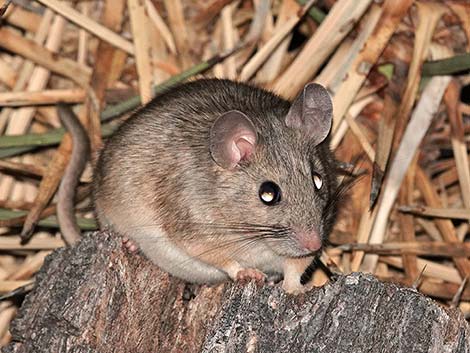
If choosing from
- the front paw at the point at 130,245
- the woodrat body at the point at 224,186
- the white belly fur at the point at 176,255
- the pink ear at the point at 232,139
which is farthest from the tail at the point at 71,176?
the pink ear at the point at 232,139

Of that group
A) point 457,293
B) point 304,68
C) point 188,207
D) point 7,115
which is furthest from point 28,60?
point 457,293

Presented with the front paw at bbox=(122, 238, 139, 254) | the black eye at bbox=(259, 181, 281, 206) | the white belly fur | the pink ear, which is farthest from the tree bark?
the pink ear

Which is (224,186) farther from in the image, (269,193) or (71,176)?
(71,176)

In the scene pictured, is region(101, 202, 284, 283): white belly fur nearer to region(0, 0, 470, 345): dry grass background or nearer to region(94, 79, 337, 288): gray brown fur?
region(94, 79, 337, 288): gray brown fur

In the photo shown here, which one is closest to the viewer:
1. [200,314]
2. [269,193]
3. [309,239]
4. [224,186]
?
[200,314]

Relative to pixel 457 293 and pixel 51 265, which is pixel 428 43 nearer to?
pixel 457 293

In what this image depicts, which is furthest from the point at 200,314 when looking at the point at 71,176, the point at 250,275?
the point at 71,176
